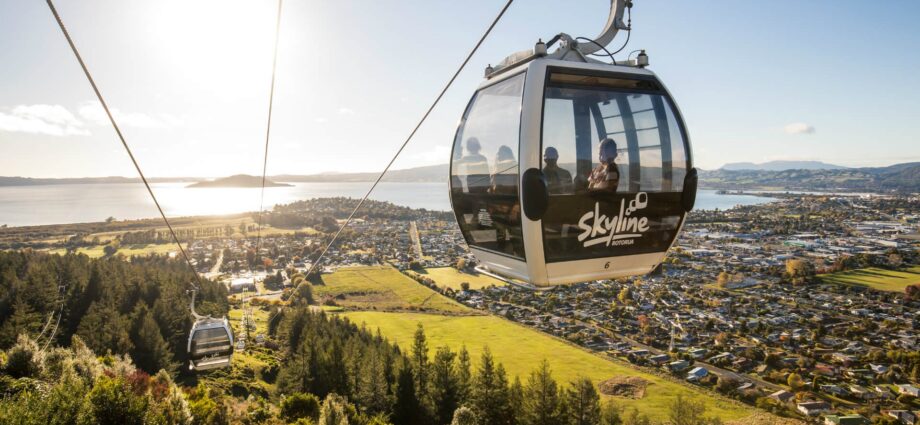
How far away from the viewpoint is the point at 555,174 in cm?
375

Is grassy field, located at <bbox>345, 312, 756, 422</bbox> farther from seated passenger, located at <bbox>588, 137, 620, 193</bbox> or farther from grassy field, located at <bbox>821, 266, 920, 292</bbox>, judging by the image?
grassy field, located at <bbox>821, 266, 920, 292</bbox>

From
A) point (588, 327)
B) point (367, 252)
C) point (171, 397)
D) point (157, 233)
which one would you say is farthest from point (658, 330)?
point (157, 233)

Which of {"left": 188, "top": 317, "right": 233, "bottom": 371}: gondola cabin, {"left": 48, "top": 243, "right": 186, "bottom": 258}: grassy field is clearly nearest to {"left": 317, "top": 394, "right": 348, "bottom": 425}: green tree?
{"left": 188, "top": 317, "right": 233, "bottom": 371}: gondola cabin

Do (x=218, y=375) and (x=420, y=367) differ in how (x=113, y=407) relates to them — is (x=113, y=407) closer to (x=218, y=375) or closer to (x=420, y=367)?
(x=420, y=367)

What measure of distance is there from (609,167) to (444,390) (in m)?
26.9

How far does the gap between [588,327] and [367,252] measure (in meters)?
51.3

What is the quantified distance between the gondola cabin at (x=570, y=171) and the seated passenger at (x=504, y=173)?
14 mm

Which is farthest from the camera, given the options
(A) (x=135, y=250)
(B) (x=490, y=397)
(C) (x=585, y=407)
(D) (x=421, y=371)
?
(A) (x=135, y=250)

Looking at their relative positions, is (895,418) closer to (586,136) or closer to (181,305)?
(586,136)

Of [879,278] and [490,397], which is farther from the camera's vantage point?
[879,278]

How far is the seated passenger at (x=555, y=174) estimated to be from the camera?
12.2 feet

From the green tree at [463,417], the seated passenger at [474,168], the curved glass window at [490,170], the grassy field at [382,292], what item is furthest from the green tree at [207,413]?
the grassy field at [382,292]

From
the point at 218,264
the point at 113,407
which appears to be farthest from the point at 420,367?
the point at 218,264

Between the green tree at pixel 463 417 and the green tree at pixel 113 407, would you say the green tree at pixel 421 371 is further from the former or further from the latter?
the green tree at pixel 113 407
